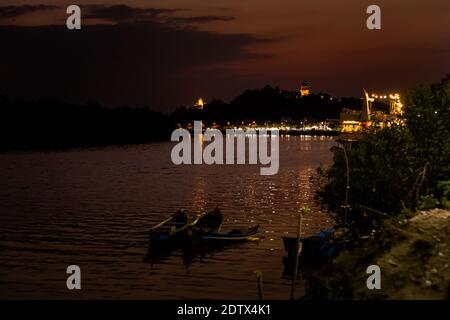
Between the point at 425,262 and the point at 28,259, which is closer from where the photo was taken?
the point at 425,262

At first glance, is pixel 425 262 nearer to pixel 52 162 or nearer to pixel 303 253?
pixel 303 253

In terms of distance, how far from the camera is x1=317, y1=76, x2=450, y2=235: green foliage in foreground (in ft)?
81.1

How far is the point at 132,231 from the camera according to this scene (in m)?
45.2

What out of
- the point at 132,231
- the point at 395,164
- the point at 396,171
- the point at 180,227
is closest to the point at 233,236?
the point at 180,227

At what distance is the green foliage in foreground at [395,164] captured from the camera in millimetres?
24734

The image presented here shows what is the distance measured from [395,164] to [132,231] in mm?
23258

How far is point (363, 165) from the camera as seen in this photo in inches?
1016

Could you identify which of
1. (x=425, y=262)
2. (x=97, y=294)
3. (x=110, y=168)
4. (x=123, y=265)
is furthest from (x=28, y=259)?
(x=110, y=168)

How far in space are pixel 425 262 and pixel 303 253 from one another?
16.4 meters

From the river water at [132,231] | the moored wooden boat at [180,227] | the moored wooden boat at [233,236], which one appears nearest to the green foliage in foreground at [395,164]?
the river water at [132,231]
